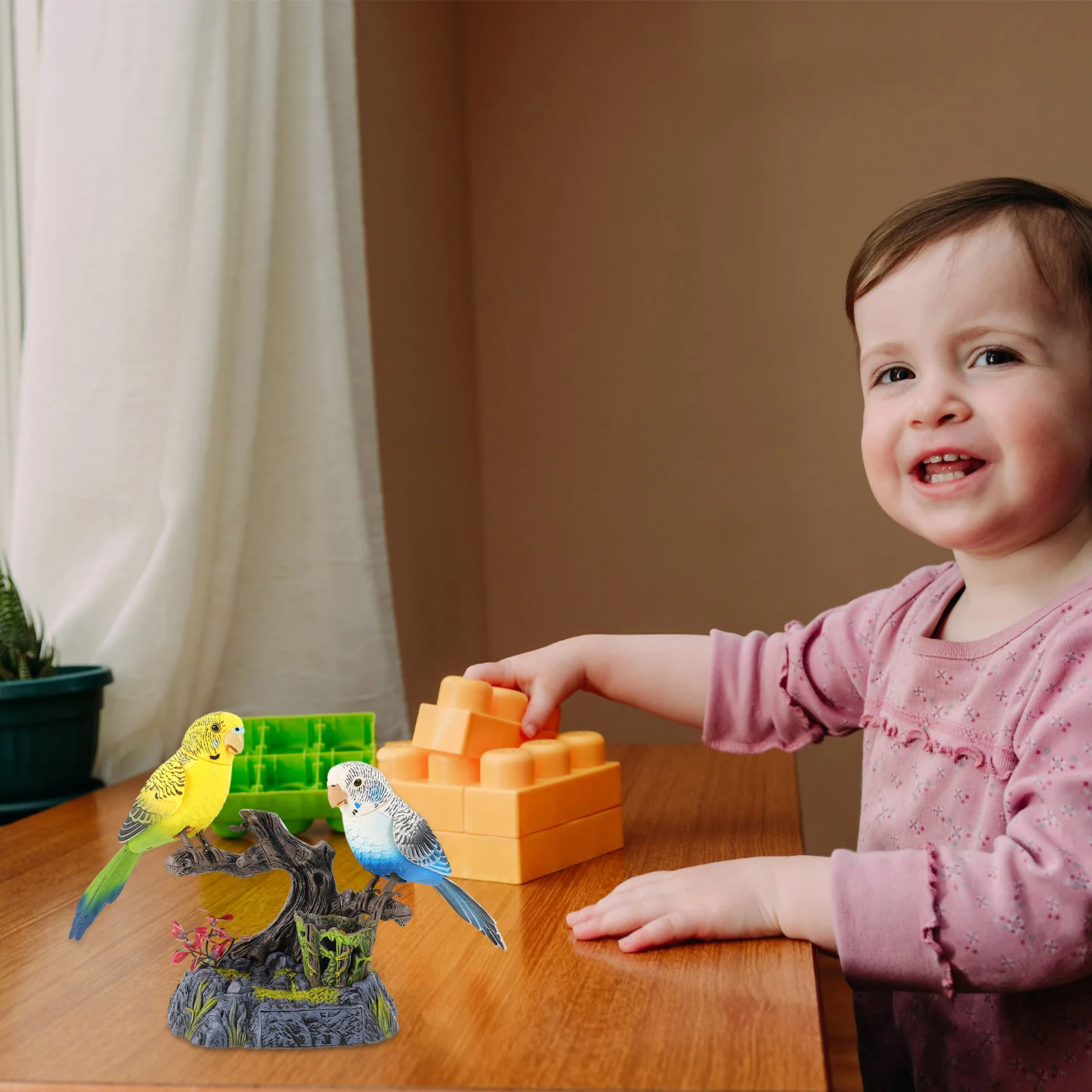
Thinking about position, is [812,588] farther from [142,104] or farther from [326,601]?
[142,104]

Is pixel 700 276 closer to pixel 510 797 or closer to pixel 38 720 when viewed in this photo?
pixel 38 720

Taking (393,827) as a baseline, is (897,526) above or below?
above

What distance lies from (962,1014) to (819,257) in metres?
1.77

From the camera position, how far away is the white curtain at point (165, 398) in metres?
1.12

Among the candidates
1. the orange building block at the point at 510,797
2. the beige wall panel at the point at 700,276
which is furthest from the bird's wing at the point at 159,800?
the beige wall panel at the point at 700,276

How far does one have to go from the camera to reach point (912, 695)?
79 cm

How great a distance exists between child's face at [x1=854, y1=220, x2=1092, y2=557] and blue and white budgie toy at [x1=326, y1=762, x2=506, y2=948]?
1.40 feet

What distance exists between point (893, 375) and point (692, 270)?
1.55 m

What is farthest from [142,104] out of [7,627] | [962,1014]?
[962,1014]

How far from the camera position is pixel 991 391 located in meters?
0.72

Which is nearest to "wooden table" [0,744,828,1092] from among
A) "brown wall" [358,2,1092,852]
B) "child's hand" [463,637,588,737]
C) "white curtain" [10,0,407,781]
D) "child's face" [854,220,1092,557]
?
"child's hand" [463,637,588,737]

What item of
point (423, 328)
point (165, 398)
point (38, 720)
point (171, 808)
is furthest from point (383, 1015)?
point (423, 328)

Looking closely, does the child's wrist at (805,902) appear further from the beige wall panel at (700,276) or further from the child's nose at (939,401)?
the beige wall panel at (700,276)

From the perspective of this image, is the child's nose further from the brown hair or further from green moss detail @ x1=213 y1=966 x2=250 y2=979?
green moss detail @ x1=213 y1=966 x2=250 y2=979
